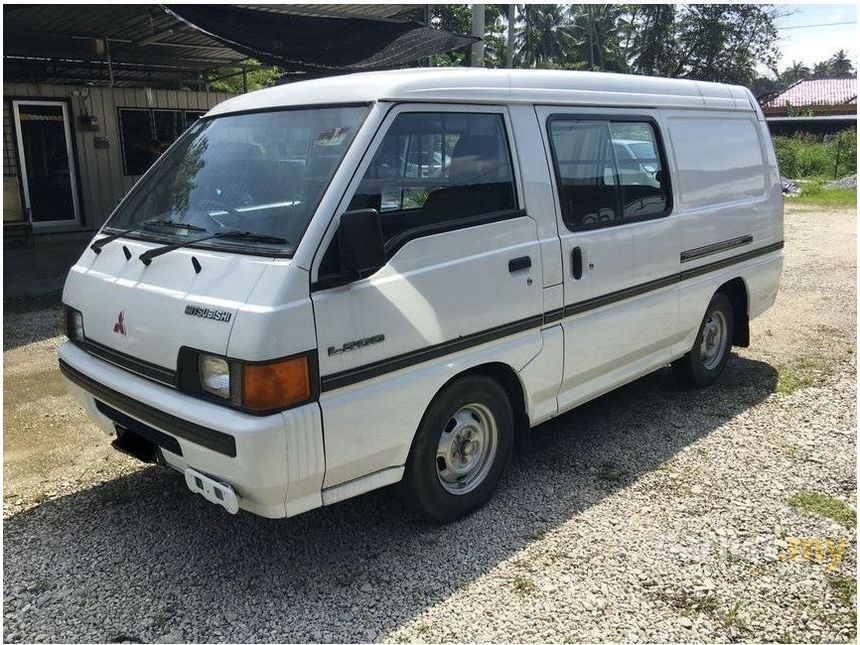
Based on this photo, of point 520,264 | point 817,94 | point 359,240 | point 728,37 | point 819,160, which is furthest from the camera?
point 817,94

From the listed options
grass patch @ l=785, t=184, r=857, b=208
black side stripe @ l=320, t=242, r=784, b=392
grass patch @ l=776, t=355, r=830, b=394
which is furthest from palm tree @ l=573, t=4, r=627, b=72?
black side stripe @ l=320, t=242, r=784, b=392

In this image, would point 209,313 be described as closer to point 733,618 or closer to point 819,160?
point 733,618

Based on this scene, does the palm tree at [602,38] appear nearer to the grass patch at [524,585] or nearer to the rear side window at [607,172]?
the rear side window at [607,172]

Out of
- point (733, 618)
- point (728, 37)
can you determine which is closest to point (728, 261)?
point (733, 618)

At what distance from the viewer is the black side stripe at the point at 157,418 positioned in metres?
2.81

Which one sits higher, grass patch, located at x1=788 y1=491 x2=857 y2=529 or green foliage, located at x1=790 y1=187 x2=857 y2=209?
green foliage, located at x1=790 y1=187 x2=857 y2=209

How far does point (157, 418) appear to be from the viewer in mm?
3074

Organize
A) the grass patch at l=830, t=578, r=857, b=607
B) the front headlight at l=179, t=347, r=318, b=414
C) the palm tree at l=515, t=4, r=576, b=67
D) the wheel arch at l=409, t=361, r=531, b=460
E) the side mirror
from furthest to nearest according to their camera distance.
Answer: the palm tree at l=515, t=4, r=576, b=67
the wheel arch at l=409, t=361, r=531, b=460
the grass patch at l=830, t=578, r=857, b=607
the side mirror
the front headlight at l=179, t=347, r=318, b=414

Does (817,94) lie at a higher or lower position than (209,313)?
higher

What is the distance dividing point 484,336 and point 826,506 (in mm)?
2072

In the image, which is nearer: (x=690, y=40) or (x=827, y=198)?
(x=827, y=198)

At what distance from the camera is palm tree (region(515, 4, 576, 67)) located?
175ft

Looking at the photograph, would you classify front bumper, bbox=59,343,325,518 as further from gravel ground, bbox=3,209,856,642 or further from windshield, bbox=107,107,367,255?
windshield, bbox=107,107,367,255

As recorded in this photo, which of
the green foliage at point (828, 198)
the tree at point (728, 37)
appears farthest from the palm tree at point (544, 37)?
the green foliage at point (828, 198)
